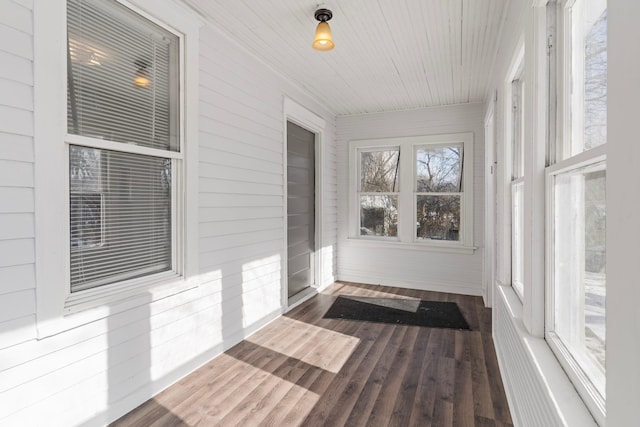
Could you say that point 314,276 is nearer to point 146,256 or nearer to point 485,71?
point 146,256

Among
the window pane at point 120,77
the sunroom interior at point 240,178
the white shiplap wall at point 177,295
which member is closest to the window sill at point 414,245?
the sunroom interior at point 240,178

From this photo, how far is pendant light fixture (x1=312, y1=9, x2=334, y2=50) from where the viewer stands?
2.39 metres

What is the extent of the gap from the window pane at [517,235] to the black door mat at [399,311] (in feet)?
4.10

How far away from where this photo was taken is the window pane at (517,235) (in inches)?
93.6

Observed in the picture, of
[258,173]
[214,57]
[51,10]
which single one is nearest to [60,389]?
[51,10]

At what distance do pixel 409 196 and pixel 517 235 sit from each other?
8.65ft

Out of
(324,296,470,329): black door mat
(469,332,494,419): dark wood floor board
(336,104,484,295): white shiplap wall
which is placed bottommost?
(469,332,494,419): dark wood floor board

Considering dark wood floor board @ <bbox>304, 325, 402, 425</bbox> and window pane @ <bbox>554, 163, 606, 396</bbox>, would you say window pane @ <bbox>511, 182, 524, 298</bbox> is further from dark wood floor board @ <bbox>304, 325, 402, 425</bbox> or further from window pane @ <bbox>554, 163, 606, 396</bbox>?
dark wood floor board @ <bbox>304, 325, 402, 425</bbox>

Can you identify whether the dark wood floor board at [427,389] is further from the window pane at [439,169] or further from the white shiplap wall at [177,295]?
the window pane at [439,169]

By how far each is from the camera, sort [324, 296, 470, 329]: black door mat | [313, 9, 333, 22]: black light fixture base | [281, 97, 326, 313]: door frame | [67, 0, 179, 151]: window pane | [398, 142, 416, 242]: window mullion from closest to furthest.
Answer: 1. [67, 0, 179, 151]: window pane
2. [313, 9, 333, 22]: black light fixture base
3. [324, 296, 470, 329]: black door mat
4. [281, 97, 326, 313]: door frame
5. [398, 142, 416, 242]: window mullion

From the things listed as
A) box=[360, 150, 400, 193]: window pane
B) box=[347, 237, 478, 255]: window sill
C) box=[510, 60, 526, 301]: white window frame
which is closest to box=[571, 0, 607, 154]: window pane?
box=[510, 60, 526, 301]: white window frame

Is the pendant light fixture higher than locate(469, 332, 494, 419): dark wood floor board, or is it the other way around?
the pendant light fixture

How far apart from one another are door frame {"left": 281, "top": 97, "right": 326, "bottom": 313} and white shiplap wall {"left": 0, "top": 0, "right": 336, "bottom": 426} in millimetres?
94

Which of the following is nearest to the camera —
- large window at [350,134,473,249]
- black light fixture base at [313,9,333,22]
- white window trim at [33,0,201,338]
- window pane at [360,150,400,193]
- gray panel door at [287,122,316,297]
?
white window trim at [33,0,201,338]
